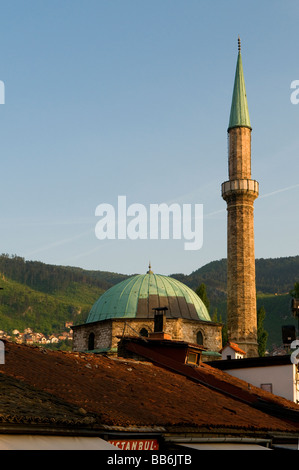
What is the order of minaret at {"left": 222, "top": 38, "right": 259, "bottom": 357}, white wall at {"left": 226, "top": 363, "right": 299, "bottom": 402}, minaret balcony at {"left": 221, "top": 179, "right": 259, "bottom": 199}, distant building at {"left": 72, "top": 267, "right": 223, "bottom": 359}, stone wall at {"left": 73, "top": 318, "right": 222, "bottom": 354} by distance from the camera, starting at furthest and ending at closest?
minaret balcony at {"left": 221, "top": 179, "right": 259, "bottom": 199} → minaret at {"left": 222, "top": 38, "right": 259, "bottom": 357} → distant building at {"left": 72, "top": 267, "right": 223, "bottom": 359} → stone wall at {"left": 73, "top": 318, "right": 222, "bottom": 354} → white wall at {"left": 226, "top": 363, "right": 299, "bottom": 402}

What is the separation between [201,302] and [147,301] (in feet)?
11.8

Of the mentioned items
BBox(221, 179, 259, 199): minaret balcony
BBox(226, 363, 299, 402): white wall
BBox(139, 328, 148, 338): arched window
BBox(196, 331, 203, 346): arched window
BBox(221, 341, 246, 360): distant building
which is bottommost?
BBox(226, 363, 299, 402): white wall

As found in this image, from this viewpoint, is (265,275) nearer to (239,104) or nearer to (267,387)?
(239,104)

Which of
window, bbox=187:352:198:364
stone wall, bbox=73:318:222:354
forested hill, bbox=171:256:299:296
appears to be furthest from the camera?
forested hill, bbox=171:256:299:296

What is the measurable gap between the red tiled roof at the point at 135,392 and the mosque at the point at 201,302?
602 cm

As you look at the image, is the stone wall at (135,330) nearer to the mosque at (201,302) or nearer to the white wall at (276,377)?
the mosque at (201,302)

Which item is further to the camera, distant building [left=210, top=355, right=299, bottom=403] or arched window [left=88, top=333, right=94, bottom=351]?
arched window [left=88, top=333, right=94, bottom=351]

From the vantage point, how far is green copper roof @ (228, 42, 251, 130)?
42.5 meters

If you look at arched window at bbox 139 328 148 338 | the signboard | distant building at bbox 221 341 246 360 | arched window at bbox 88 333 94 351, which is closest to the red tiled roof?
the signboard

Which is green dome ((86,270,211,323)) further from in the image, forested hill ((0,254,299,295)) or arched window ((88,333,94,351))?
forested hill ((0,254,299,295))

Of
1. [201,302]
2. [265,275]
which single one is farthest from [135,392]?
[265,275]

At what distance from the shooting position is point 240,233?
132 ft

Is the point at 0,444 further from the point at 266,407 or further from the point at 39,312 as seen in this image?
the point at 39,312
